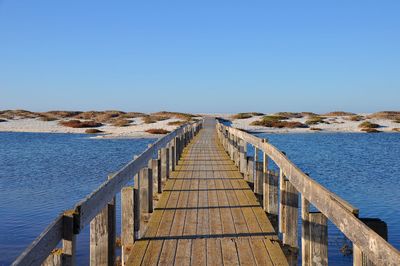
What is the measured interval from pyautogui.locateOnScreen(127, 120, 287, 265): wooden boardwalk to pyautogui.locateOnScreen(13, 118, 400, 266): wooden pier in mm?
13

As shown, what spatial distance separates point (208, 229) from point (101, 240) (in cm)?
257

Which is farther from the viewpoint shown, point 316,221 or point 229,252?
point 229,252

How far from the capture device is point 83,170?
2503 cm

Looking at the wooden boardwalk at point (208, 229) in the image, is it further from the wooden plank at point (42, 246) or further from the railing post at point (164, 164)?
the wooden plank at point (42, 246)

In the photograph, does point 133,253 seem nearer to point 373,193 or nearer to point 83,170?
point 373,193

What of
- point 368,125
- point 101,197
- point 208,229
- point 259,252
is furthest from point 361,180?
point 368,125

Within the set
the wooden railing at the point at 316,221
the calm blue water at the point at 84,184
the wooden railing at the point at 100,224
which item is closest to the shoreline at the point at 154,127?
the calm blue water at the point at 84,184

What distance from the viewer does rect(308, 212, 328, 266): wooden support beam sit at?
14.2 feet

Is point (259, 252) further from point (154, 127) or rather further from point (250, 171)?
point (154, 127)

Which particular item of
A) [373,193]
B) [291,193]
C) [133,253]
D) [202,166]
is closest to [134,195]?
[133,253]

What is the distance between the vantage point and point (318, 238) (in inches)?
172

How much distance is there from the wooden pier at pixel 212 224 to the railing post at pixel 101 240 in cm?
1

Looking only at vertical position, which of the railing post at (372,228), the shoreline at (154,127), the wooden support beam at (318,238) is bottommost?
the shoreline at (154,127)

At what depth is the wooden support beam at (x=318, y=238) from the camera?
14.2 feet
